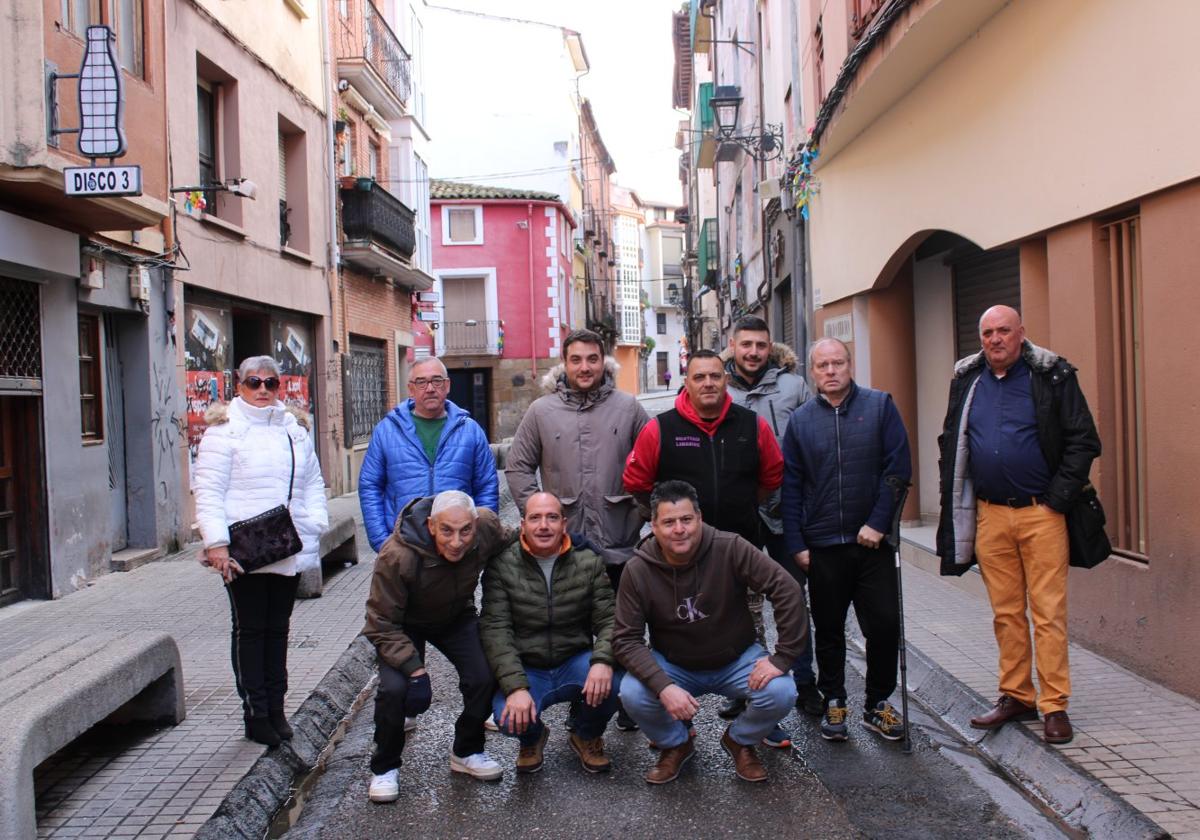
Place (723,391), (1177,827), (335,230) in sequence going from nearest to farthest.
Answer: (1177,827) → (723,391) → (335,230)

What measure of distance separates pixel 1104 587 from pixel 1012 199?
2.70 metres

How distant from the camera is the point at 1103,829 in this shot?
398cm

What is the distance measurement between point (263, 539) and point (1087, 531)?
363cm

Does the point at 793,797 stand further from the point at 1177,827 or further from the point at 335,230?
the point at 335,230

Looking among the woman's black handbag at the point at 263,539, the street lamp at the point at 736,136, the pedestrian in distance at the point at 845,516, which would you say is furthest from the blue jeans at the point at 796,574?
the street lamp at the point at 736,136

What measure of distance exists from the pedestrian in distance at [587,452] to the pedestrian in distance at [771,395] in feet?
2.15

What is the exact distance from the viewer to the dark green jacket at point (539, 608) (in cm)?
466

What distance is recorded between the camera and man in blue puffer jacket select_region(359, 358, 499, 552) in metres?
5.37

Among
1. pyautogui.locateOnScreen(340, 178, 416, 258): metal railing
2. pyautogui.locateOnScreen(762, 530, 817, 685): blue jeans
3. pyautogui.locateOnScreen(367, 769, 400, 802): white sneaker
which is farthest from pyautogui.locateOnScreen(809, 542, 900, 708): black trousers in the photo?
pyautogui.locateOnScreen(340, 178, 416, 258): metal railing

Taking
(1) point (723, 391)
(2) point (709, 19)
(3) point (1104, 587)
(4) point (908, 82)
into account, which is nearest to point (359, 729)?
(1) point (723, 391)

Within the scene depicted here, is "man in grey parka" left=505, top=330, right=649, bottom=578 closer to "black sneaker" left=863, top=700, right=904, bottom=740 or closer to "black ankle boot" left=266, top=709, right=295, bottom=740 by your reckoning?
"black sneaker" left=863, top=700, right=904, bottom=740

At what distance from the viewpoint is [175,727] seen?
5277 millimetres

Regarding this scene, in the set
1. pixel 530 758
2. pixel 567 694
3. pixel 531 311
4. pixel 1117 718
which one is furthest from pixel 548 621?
pixel 531 311

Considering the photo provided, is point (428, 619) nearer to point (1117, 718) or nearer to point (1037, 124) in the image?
point (1117, 718)
